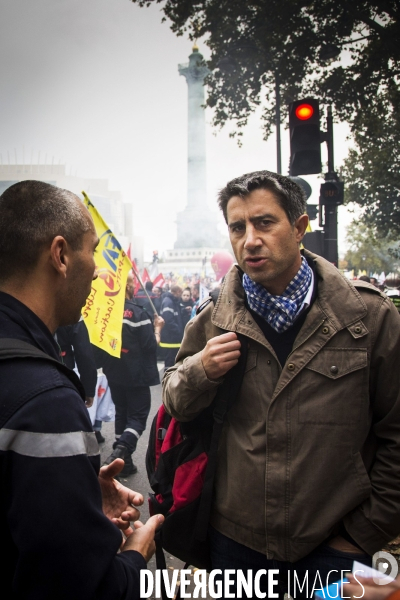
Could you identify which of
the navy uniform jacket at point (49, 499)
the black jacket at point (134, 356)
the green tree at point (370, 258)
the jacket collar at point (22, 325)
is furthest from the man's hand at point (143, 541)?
the green tree at point (370, 258)

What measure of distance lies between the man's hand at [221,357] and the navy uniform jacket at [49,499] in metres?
0.70

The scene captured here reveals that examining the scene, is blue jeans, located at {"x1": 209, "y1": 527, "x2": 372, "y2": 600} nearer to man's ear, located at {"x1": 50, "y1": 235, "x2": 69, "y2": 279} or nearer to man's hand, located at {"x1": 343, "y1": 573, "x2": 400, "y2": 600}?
man's hand, located at {"x1": 343, "y1": 573, "x2": 400, "y2": 600}

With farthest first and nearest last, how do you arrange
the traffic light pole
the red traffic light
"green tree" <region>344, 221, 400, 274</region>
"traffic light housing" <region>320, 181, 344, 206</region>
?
"green tree" <region>344, 221, 400, 274</region>
"traffic light housing" <region>320, 181, 344, 206</region>
the traffic light pole
the red traffic light

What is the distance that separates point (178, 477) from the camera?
1.91 m

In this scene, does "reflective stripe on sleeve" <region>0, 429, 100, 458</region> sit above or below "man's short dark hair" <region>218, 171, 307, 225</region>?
below

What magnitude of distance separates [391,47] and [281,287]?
894cm

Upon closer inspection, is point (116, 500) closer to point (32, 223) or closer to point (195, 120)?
point (32, 223)

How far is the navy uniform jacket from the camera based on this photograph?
3.36 ft

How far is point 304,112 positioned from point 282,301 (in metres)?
4.47

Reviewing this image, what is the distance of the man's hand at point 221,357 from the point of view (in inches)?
69.4

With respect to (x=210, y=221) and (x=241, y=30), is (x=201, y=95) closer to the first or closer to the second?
(x=210, y=221)

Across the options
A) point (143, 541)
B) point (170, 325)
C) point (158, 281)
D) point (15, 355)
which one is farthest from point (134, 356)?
point (158, 281)

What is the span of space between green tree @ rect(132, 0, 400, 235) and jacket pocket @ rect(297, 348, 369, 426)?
8135mm

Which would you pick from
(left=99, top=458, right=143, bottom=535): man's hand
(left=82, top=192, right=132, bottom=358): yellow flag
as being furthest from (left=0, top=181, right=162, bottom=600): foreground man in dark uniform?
(left=82, top=192, right=132, bottom=358): yellow flag
